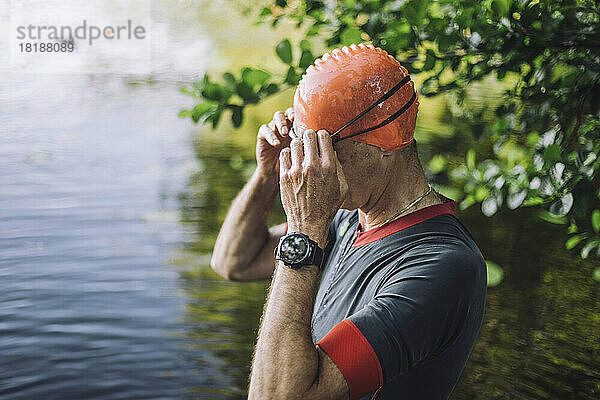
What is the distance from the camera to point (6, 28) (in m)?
5.62

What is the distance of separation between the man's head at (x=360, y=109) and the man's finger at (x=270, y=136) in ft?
0.61

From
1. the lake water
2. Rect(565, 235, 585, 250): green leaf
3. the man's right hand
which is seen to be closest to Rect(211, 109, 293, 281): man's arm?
the man's right hand

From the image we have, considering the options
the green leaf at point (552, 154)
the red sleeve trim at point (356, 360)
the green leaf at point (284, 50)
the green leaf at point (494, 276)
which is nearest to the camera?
the red sleeve trim at point (356, 360)

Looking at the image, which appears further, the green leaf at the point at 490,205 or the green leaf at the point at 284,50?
the green leaf at the point at 490,205

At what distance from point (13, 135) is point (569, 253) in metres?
3.97

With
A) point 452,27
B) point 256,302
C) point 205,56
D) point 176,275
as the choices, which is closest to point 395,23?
point 452,27

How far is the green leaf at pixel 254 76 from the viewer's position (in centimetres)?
162

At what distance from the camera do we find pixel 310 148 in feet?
4.10

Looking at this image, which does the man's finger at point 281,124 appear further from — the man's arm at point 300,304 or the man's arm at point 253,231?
the man's arm at point 300,304

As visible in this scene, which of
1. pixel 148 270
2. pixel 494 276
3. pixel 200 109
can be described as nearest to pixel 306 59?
pixel 200 109

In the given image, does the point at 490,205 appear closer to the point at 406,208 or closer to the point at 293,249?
the point at 406,208

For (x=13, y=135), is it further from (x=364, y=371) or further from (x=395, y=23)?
(x=364, y=371)

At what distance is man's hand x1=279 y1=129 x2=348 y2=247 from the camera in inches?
48.0

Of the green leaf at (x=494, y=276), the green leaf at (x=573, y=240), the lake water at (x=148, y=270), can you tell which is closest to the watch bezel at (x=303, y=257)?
the green leaf at (x=573, y=240)
